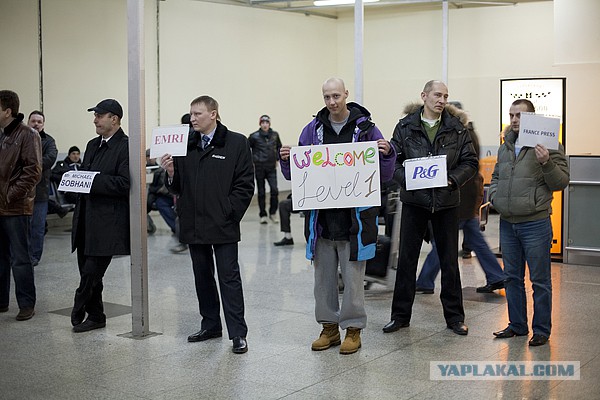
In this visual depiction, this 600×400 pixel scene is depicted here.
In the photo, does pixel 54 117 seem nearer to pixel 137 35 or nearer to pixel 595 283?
pixel 137 35

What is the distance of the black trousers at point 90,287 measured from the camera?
19.7 feet

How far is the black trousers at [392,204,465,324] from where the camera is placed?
5980mm

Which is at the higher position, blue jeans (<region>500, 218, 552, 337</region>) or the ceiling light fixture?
the ceiling light fixture

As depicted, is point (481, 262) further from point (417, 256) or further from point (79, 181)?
point (79, 181)

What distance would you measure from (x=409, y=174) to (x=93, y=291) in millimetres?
2484

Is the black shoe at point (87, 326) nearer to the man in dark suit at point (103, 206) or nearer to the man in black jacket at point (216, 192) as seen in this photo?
the man in dark suit at point (103, 206)

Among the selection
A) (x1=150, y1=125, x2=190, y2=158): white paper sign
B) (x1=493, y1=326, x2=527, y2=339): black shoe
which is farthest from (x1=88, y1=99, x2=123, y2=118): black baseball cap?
(x1=493, y1=326, x2=527, y2=339): black shoe

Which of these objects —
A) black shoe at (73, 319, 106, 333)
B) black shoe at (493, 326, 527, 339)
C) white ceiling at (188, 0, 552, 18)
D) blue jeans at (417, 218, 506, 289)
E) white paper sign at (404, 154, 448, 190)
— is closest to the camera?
white paper sign at (404, 154, 448, 190)

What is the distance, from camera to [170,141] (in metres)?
5.50

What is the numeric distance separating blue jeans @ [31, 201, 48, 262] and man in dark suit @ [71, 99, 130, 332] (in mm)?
3008

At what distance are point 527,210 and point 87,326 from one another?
10.8 ft

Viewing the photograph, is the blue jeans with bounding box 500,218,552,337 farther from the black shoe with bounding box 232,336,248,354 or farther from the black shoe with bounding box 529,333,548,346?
the black shoe with bounding box 232,336,248,354

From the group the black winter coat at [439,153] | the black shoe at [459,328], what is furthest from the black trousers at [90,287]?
the black shoe at [459,328]

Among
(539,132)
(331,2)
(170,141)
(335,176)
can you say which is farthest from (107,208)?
(331,2)
